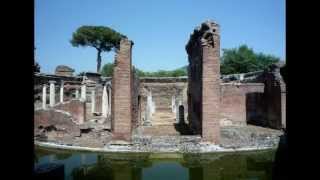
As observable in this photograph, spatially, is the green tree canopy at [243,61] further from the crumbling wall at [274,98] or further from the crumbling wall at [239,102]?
the crumbling wall at [274,98]

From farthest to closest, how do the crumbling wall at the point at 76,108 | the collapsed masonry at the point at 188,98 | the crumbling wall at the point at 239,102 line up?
the crumbling wall at the point at 239,102
the crumbling wall at the point at 76,108
the collapsed masonry at the point at 188,98

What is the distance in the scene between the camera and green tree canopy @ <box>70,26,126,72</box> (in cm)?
5878

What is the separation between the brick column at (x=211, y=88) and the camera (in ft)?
44.5

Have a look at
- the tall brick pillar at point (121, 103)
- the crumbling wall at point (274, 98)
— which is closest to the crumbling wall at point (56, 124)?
the tall brick pillar at point (121, 103)

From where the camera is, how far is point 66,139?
16.4 meters

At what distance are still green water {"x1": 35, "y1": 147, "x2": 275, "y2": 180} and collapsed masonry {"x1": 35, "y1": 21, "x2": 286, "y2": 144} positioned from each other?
4.68 ft

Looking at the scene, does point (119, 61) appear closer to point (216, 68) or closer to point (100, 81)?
point (216, 68)

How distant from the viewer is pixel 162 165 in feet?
37.0

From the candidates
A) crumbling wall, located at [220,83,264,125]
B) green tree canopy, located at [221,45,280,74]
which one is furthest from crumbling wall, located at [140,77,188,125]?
green tree canopy, located at [221,45,280,74]

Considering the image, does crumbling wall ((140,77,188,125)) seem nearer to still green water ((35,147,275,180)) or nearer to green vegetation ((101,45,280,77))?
still green water ((35,147,275,180))

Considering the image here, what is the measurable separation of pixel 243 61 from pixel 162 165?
46.7m

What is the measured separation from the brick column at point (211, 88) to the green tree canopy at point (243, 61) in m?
41.9

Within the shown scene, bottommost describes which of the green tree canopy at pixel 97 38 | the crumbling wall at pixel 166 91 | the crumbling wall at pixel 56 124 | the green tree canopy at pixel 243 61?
the crumbling wall at pixel 56 124
